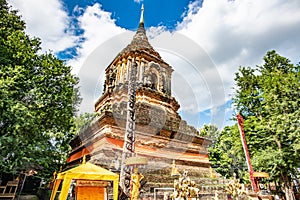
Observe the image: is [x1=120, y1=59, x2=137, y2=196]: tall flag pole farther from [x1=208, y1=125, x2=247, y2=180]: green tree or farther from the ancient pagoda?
[x1=208, y1=125, x2=247, y2=180]: green tree

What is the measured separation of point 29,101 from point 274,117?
14154 millimetres

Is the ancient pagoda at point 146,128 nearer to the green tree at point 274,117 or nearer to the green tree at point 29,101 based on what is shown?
the green tree at point 29,101

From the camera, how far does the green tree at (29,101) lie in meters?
8.35

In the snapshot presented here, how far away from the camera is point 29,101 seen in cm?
980

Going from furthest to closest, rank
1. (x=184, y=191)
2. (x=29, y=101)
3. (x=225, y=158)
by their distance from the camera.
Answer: (x=225, y=158) < (x=29, y=101) < (x=184, y=191)

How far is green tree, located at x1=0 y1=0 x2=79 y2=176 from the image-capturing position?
835 cm

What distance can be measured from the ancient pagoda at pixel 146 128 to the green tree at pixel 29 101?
200cm

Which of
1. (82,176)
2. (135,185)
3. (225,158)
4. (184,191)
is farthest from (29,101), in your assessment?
(225,158)

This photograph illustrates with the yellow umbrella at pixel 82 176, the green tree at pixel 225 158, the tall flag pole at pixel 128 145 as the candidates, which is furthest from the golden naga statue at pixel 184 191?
the green tree at pixel 225 158

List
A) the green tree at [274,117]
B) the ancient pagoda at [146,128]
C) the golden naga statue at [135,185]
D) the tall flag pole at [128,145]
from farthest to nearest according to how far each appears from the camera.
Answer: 1. the green tree at [274,117]
2. the ancient pagoda at [146,128]
3. the tall flag pole at [128,145]
4. the golden naga statue at [135,185]

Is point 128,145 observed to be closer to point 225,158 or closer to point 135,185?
point 135,185

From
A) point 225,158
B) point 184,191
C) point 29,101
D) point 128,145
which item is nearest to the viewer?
point 184,191

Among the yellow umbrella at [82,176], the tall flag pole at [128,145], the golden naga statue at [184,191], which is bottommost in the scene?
the golden naga statue at [184,191]

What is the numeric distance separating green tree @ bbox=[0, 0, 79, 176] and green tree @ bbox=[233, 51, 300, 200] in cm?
1222
